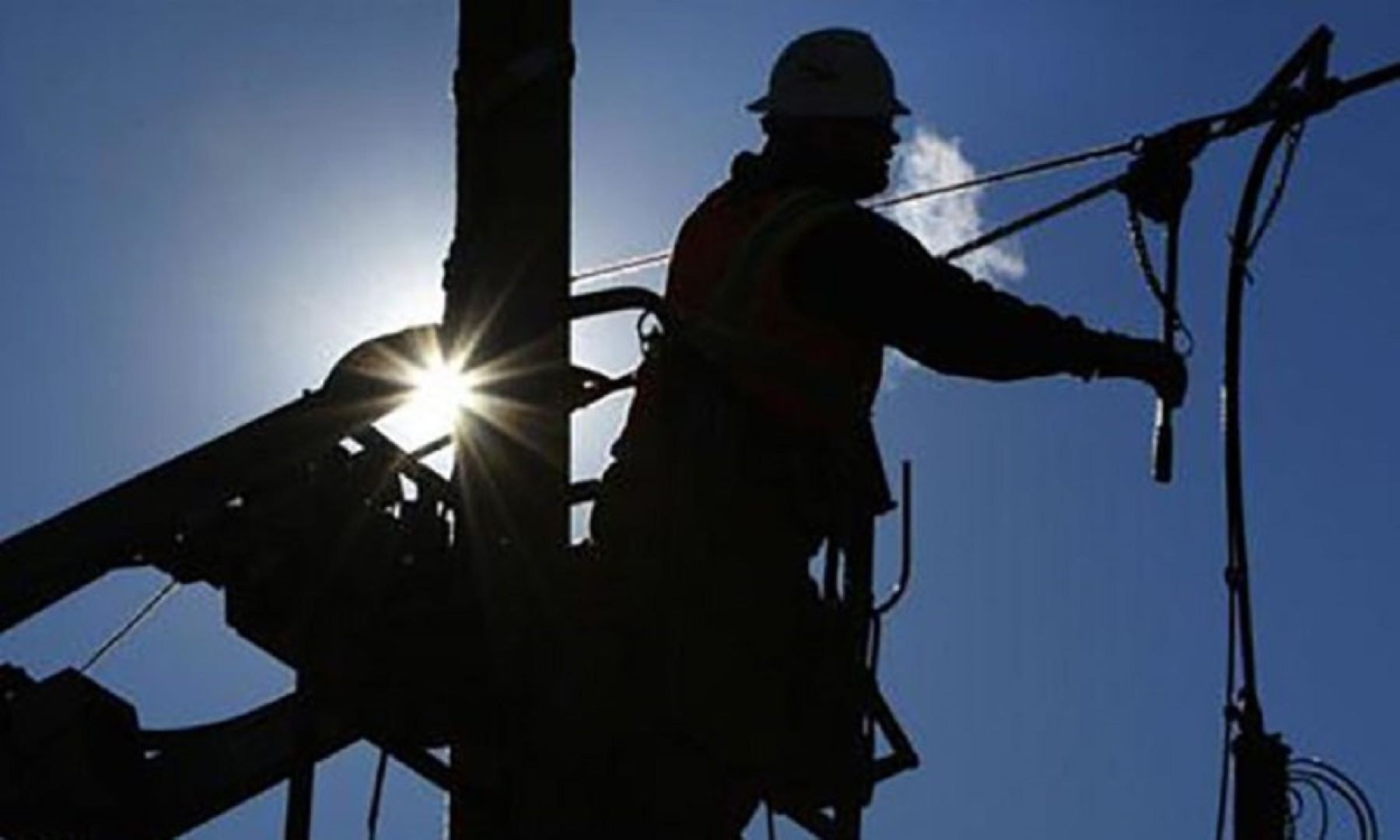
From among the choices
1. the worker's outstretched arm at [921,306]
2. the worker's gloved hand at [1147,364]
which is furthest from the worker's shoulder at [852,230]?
the worker's gloved hand at [1147,364]

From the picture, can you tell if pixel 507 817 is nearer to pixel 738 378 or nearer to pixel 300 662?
pixel 300 662

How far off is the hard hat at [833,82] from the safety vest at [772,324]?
342 millimetres

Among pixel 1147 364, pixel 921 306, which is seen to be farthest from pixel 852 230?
pixel 1147 364

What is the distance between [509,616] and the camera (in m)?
9.37

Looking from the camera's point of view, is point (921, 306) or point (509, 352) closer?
point (509, 352)

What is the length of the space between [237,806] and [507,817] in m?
0.72

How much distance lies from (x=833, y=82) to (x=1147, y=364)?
1190 mm

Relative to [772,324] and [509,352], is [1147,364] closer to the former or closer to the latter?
[772,324]

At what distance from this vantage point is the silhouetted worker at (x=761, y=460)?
374 inches

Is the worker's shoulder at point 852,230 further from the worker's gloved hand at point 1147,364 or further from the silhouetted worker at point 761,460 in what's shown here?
the worker's gloved hand at point 1147,364

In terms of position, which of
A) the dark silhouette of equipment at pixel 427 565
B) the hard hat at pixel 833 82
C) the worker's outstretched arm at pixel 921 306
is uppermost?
the hard hat at pixel 833 82

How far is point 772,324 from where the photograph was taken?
32.1ft

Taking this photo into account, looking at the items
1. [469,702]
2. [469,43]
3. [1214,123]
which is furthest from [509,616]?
[1214,123]

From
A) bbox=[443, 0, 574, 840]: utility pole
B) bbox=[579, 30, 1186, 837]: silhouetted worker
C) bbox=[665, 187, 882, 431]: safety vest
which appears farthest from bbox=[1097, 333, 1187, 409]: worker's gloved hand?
bbox=[443, 0, 574, 840]: utility pole
